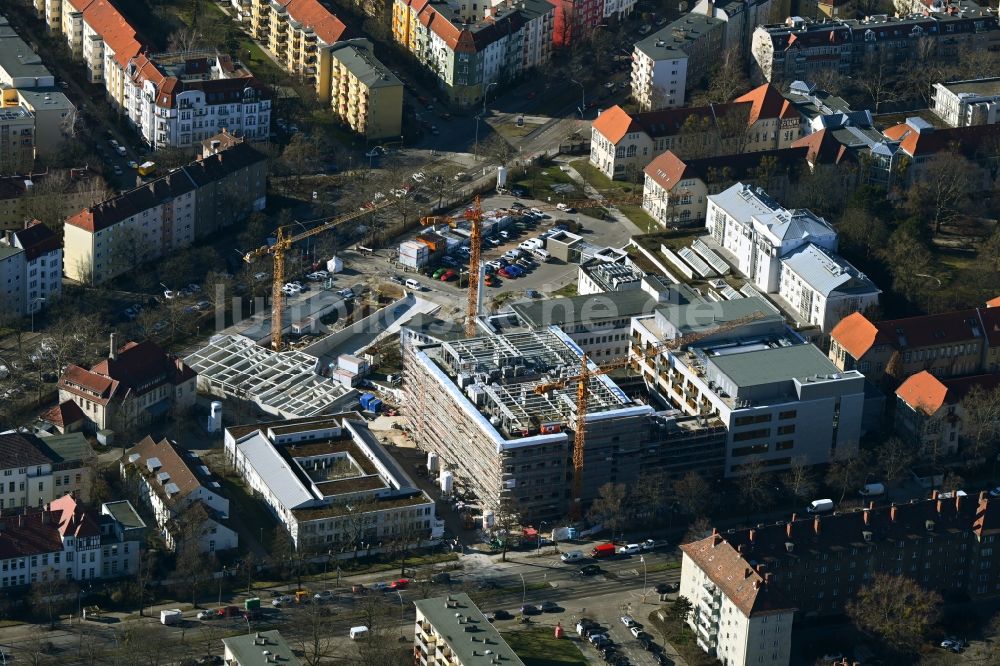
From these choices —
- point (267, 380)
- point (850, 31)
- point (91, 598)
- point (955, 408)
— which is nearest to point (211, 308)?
point (267, 380)

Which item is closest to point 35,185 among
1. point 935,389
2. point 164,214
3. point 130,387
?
point 164,214

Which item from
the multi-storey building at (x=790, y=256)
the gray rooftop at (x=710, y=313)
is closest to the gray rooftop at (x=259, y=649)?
the gray rooftop at (x=710, y=313)

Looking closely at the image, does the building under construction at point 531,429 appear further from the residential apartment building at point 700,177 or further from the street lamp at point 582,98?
the street lamp at point 582,98

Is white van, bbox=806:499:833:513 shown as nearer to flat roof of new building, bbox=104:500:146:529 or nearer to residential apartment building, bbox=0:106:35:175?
flat roof of new building, bbox=104:500:146:529

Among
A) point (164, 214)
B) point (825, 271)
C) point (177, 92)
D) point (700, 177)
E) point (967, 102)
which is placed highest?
point (177, 92)

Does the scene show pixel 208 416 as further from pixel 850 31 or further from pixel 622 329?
pixel 850 31

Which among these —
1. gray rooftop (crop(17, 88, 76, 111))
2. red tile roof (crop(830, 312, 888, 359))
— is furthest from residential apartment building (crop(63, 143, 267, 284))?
red tile roof (crop(830, 312, 888, 359))

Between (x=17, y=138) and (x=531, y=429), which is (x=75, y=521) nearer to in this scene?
(x=531, y=429)
